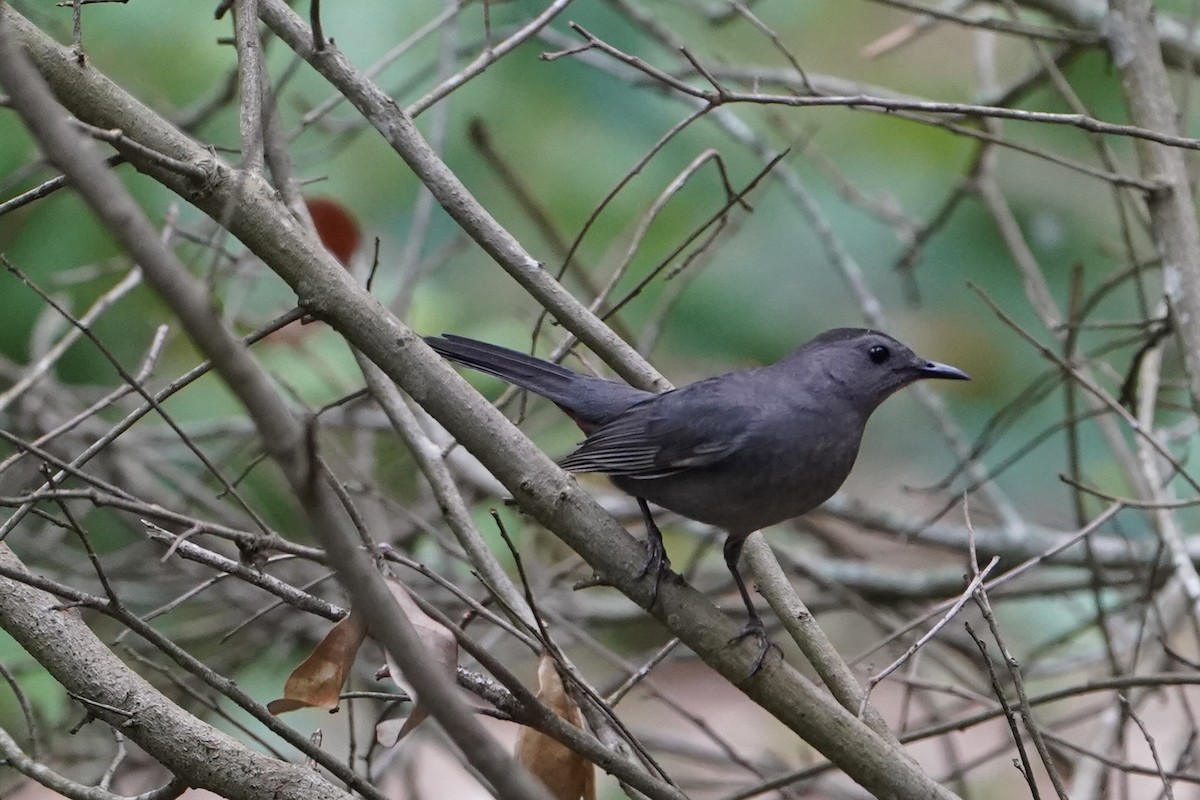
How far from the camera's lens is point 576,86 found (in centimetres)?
679

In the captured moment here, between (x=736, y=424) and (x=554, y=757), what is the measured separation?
1270 mm

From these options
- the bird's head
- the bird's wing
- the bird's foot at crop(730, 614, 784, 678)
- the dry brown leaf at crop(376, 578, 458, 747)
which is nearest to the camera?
the dry brown leaf at crop(376, 578, 458, 747)

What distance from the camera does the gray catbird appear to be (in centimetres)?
334

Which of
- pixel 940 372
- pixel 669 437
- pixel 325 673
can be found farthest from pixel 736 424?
pixel 325 673

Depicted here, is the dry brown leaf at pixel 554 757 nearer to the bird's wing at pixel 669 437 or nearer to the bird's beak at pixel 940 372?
the bird's wing at pixel 669 437

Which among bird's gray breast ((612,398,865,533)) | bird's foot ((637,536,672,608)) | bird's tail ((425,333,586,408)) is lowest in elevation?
bird's foot ((637,536,672,608))

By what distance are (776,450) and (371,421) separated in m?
2.55

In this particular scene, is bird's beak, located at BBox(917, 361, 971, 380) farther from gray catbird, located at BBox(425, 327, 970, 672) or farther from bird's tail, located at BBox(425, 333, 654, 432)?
bird's tail, located at BBox(425, 333, 654, 432)

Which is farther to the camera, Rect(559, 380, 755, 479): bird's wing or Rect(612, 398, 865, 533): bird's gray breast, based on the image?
Rect(559, 380, 755, 479): bird's wing

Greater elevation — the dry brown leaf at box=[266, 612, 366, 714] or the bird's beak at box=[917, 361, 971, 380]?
the bird's beak at box=[917, 361, 971, 380]

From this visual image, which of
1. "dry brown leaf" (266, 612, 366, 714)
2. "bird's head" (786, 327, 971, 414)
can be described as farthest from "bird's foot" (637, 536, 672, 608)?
"bird's head" (786, 327, 971, 414)

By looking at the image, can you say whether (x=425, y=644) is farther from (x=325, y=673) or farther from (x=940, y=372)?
(x=940, y=372)

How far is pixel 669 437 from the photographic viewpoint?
352 cm

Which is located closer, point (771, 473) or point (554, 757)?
point (554, 757)
